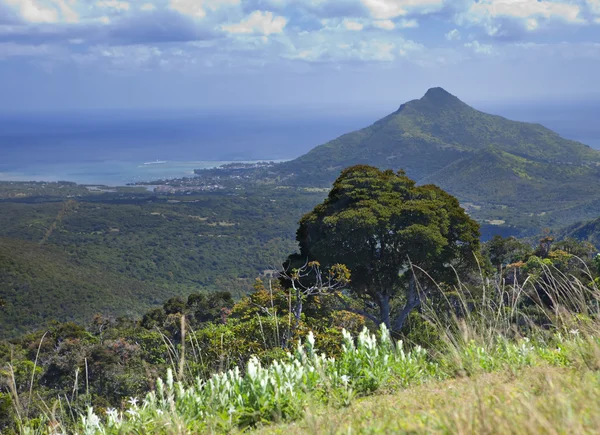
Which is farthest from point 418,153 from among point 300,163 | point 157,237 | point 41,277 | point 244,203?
point 41,277

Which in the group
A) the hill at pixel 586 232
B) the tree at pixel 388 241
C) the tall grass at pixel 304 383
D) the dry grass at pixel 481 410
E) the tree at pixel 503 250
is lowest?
the hill at pixel 586 232

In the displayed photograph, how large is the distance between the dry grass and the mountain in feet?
300

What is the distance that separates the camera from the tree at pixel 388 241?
13.5 meters

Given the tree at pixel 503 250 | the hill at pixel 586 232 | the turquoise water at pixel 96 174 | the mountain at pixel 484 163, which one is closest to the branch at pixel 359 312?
the tree at pixel 503 250

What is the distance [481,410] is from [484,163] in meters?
137

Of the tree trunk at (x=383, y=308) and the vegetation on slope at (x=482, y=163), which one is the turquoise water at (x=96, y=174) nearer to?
the vegetation on slope at (x=482, y=163)

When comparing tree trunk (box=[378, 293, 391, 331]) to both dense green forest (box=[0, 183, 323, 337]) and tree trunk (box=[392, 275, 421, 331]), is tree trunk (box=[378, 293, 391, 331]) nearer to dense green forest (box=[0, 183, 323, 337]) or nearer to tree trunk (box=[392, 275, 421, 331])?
tree trunk (box=[392, 275, 421, 331])

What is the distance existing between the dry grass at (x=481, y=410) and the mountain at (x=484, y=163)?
3604 inches

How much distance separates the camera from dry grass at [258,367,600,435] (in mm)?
1939

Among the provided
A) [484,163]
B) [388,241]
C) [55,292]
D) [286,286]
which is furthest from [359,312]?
[484,163]

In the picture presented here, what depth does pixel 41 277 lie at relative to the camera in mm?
47875

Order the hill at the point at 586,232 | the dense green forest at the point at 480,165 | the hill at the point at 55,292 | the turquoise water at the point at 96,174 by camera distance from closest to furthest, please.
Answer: the hill at the point at 55,292 → the hill at the point at 586,232 → the dense green forest at the point at 480,165 → the turquoise water at the point at 96,174

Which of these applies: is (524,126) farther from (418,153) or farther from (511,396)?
(511,396)

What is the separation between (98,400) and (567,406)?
14.7 m
